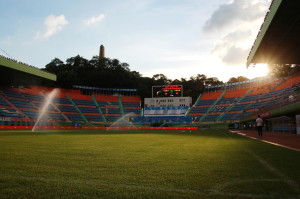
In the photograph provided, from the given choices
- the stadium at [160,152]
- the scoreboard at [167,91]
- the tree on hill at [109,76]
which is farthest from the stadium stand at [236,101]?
the tree on hill at [109,76]

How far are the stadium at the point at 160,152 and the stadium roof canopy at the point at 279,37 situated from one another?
7 cm

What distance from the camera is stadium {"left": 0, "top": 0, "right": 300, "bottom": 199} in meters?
3.45

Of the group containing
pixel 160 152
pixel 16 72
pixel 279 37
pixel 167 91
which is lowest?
pixel 160 152

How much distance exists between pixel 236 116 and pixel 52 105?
1915 inches

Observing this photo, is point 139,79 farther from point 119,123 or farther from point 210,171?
point 210,171

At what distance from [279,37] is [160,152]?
14077 millimetres

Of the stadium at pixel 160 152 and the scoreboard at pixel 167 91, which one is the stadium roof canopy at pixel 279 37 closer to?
the stadium at pixel 160 152

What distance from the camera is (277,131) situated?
102ft

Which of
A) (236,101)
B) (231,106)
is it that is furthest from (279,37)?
(236,101)

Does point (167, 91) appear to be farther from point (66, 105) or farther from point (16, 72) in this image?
point (16, 72)

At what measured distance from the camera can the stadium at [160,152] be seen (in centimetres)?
345

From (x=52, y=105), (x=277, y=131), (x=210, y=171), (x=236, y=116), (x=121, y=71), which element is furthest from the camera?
(x=121, y=71)

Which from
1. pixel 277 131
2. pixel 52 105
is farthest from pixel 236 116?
pixel 52 105

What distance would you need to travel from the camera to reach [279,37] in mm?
17203
